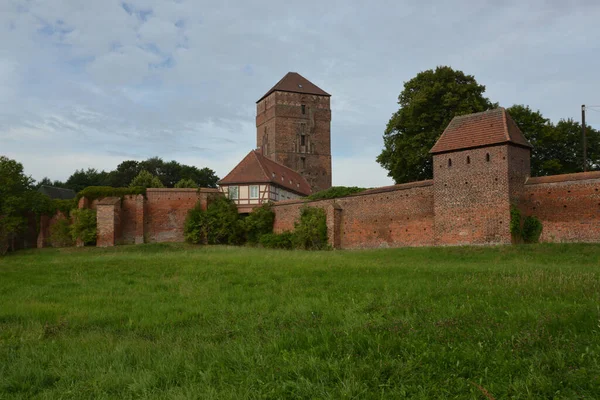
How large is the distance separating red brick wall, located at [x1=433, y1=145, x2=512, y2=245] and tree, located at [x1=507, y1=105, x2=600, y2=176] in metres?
9.62

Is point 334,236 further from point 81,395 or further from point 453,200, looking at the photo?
point 81,395

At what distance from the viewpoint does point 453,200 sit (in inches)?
899

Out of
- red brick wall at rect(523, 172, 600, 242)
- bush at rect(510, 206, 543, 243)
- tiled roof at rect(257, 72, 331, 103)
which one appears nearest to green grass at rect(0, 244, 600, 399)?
bush at rect(510, 206, 543, 243)

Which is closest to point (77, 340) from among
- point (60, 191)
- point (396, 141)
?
point (396, 141)

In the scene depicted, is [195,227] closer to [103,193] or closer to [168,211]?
[168,211]

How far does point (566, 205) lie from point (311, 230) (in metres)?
13.2

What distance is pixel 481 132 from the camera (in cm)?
Answer: 2234

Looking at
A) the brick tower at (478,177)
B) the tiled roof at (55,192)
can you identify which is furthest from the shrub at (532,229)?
the tiled roof at (55,192)

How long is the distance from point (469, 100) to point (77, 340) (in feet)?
86.4

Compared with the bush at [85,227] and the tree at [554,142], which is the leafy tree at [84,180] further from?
the tree at [554,142]

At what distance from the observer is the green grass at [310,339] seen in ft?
16.9

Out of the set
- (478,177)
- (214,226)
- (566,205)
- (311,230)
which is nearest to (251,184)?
(214,226)

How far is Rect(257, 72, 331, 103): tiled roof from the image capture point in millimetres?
54844

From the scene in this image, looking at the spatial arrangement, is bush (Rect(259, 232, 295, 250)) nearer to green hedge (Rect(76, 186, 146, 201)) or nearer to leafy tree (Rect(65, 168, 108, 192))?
green hedge (Rect(76, 186, 146, 201))
